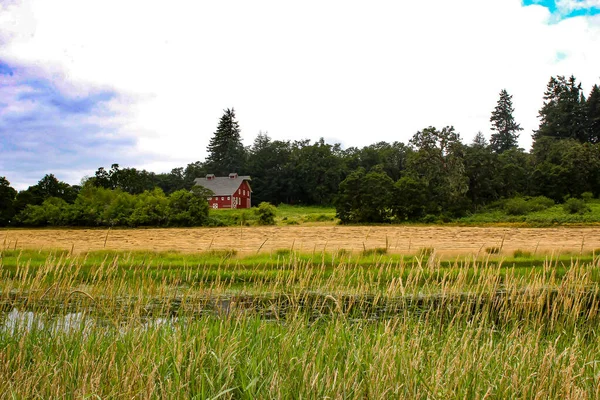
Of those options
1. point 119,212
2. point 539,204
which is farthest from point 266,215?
point 539,204

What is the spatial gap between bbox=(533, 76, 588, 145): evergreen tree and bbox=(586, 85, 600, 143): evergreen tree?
0.73 metres

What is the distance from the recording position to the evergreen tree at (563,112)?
74.6m

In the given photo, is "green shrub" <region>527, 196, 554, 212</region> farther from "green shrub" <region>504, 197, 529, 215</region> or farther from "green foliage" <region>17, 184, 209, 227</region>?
"green foliage" <region>17, 184, 209, 227</region>

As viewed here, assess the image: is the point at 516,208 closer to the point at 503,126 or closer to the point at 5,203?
the point at 5,203

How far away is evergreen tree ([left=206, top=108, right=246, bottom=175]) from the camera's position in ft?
283

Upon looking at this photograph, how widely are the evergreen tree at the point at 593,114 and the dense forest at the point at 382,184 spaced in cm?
19

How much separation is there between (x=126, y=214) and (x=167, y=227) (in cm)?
389

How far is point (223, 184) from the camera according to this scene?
2768 inches

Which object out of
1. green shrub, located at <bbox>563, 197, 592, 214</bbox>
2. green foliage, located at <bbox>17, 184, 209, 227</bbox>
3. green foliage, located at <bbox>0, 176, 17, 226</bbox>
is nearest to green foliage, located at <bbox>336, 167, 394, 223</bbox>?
green foliage, located at <bbox>17, 184, 209, 227</bbox>

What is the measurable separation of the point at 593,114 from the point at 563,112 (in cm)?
428

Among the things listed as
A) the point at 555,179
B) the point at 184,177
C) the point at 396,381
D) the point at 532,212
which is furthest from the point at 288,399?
the point at 184,177

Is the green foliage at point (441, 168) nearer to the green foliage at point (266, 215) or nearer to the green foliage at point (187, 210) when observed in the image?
the green foliage at point (266, 215)

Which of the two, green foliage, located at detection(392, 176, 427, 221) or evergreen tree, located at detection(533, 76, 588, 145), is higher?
evergreen tree, located at detection(533, 76, 588, 145)

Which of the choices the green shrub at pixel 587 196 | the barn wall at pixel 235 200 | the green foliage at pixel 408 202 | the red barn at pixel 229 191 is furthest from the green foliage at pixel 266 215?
the green shrub at pixel 587 196
